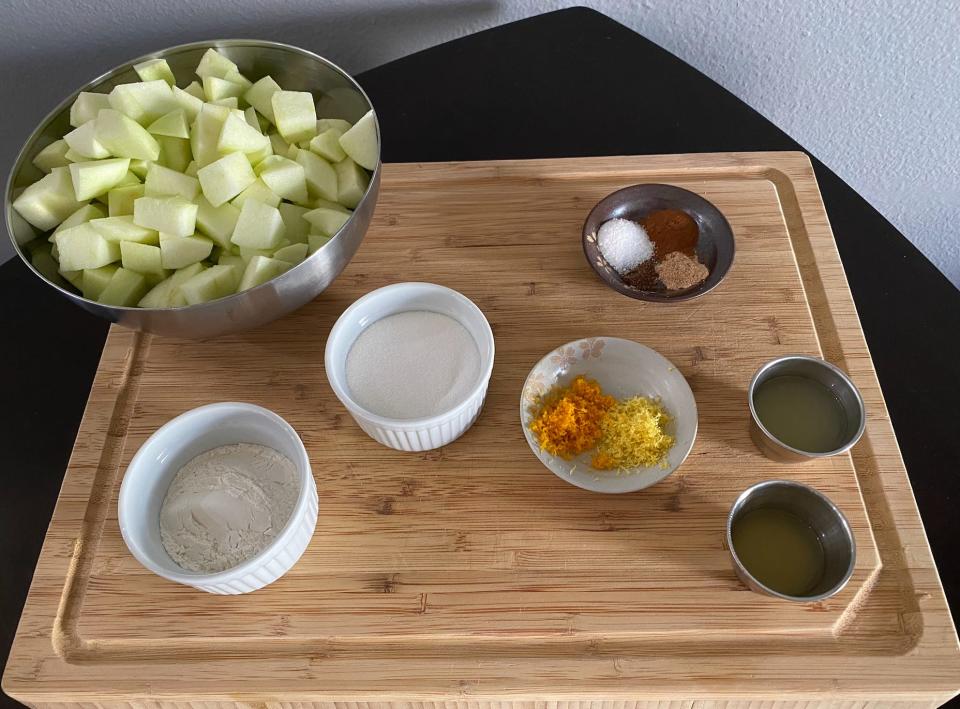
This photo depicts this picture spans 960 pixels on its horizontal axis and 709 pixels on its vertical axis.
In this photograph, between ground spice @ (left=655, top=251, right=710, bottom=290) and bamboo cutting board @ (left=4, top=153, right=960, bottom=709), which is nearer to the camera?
bamboo cutting board @ (left=4, top=153, right=960, bottom=709)

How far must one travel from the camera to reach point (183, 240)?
1.18m

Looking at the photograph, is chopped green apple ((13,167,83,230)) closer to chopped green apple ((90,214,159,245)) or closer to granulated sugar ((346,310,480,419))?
chopped green apple ((90,214,159,245))

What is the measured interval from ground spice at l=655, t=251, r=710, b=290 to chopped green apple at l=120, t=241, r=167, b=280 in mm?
807

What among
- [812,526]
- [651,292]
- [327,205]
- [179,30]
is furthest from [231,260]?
[812,526]

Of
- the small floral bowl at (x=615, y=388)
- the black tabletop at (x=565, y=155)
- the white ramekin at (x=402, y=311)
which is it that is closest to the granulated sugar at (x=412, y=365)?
the white ramekin at (x=402, y=311)

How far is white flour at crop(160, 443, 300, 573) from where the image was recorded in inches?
41.9

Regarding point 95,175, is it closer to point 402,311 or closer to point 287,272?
point 287,272

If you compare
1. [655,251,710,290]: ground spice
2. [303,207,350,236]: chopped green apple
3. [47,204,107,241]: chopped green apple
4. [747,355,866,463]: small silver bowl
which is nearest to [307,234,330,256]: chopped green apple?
[303,207,350,236]: chopped green apple

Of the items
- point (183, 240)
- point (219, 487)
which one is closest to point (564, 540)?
point (219, 487)

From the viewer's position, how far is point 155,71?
1.31 m

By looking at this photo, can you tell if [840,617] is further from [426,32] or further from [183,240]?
[426,32]

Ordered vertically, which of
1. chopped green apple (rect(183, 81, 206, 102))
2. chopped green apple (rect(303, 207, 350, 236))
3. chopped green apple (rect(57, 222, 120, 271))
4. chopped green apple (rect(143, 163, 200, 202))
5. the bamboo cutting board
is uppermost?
chopped green apple (rect(183, 81, 206, 102))

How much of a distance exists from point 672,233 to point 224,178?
2.44ft

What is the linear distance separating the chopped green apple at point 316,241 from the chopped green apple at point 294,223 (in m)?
0.02
